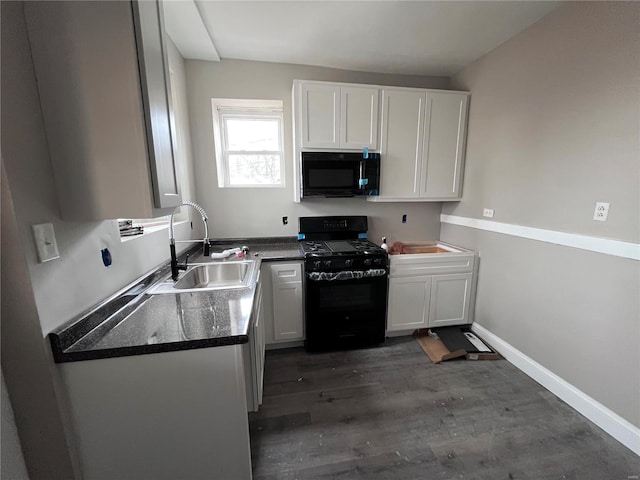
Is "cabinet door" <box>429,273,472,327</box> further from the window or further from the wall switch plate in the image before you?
the wall switch plate

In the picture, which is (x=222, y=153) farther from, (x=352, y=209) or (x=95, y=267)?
(x=95, y=267)

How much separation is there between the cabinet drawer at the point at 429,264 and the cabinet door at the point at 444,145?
2.13ft

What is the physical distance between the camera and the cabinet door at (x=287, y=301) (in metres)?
2.20

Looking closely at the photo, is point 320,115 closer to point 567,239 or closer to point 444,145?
point 444,145

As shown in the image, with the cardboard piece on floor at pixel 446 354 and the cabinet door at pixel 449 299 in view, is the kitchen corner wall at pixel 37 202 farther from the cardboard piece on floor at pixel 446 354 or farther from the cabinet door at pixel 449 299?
the cabinet door at pixel 449 299

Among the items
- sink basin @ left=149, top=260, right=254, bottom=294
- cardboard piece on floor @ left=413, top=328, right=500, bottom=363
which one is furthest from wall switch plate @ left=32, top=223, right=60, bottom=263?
cardboard piece on floor @ left=413, top=328, right=500, bottom=363

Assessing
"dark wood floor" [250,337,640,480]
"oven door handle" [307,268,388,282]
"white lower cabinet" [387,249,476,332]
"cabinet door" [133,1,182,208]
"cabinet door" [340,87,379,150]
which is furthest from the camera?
"white lower cabinet" [387,249,476,332]

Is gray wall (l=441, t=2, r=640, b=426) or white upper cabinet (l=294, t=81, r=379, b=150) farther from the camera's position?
white upper cabinet (l=294, t=81, r=379, b=150)

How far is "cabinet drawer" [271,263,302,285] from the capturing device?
2187 millimetres

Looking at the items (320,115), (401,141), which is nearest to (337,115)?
(320,115)

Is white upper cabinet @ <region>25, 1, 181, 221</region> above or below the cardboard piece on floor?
above

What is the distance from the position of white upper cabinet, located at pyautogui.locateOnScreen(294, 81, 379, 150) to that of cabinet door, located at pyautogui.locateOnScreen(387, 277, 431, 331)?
1.37 meters

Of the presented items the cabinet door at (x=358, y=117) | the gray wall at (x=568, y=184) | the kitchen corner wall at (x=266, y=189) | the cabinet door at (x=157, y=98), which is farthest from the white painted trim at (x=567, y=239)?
the cabinet door at (x=157, y=98)

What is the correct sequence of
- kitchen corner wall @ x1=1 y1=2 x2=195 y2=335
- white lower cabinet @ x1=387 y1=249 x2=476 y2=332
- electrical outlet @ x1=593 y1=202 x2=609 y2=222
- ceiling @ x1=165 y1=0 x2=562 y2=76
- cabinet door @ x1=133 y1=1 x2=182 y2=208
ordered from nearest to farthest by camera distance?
kitchen corner wall @ x1=1 y1=2 x2=195 y2=335 < cabinet door @ x1=133 y1=1 x2=182 y2=208 < electrical outlet @ x1=593 y1=202 x2=609 y2=222 < ceiling @ x1=165 y1=0 x2=562 y2=76 < white lower cabinet @ x1=387 y1=249 x2=476 y2=332
